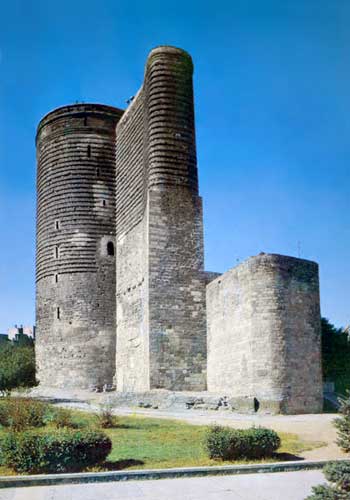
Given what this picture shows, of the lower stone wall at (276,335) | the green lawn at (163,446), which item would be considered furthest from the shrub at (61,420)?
the lower stone wall at (276,335)

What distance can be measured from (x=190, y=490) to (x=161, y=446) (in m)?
3.82

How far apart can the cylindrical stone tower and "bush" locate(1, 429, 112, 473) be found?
19.3 metres

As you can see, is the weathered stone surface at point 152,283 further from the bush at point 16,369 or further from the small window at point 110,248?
the bush at point 16,369

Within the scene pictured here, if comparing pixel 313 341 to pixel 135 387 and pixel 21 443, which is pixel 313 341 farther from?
pixel 21 443

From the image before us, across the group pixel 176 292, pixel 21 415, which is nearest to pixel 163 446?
pixel 21 415

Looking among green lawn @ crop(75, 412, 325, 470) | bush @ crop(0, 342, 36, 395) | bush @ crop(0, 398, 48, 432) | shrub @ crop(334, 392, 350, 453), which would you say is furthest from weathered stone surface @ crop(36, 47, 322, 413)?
shrub @ crop(334, 392, 350, 453)

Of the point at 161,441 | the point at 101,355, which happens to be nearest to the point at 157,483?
the point at 161,441

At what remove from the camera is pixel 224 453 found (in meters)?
10.5

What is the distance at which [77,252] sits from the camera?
30.0 metres

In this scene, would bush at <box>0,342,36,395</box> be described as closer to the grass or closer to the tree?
the tree

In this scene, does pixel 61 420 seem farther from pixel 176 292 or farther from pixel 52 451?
pixel 176 292

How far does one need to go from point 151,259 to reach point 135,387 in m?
5.38

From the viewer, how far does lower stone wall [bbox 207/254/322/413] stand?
755 inches

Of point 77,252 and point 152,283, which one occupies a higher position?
point 77,252
